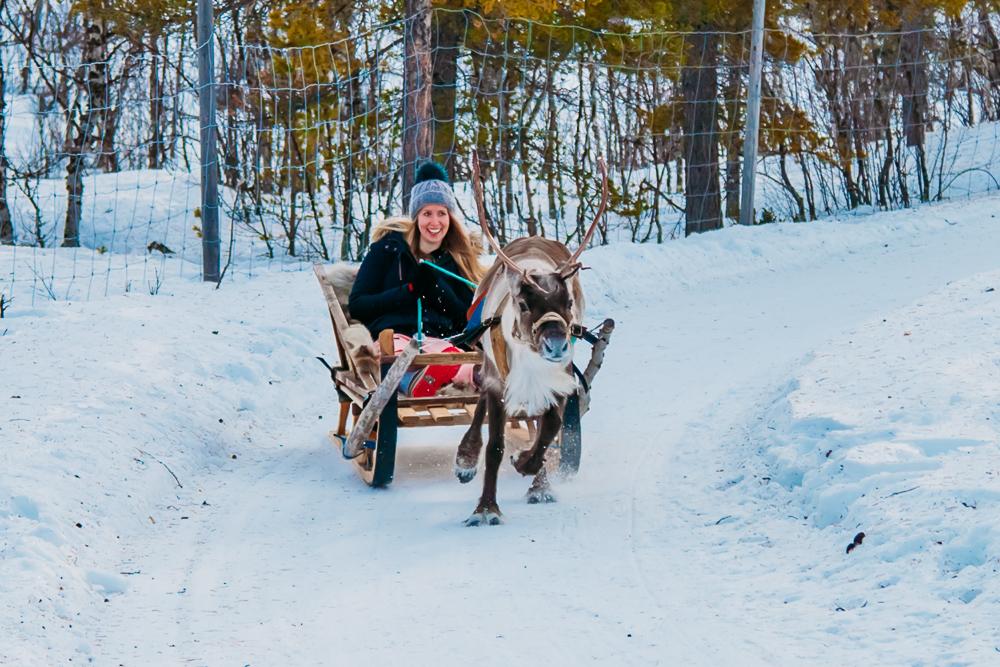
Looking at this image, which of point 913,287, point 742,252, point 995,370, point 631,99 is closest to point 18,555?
point 995,370

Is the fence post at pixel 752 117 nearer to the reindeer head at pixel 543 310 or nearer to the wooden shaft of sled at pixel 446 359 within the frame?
the wooden shaft of sled at pixel 446 359

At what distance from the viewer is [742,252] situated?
12.0 m

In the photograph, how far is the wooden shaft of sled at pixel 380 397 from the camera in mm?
5613

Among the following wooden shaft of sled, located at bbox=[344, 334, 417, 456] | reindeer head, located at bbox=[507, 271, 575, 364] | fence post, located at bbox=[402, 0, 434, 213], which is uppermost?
fence post, located at bbox=[402, 0, 434, 213]

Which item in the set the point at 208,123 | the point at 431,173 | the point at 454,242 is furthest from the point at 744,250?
the point at 431,173

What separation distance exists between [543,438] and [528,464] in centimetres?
17

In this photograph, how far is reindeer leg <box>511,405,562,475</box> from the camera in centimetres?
541

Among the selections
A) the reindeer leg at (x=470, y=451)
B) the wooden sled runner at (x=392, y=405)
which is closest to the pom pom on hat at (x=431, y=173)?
the wooden sled runner at (x=392, y=405)

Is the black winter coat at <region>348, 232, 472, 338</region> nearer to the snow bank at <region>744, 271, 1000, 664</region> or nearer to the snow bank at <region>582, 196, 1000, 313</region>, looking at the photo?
the snow bank at <region>744, 271, 1000, 664</region>

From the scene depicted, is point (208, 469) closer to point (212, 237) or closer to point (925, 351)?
point (925, 351)

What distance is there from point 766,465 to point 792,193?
9.23m

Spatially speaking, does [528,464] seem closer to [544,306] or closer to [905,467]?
[544,306]

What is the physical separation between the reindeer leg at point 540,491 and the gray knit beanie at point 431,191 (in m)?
1.70

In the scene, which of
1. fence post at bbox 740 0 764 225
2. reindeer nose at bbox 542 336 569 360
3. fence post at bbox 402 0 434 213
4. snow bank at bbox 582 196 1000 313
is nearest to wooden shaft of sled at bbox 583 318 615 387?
reindeer nose at bbox 542 336 569 360
